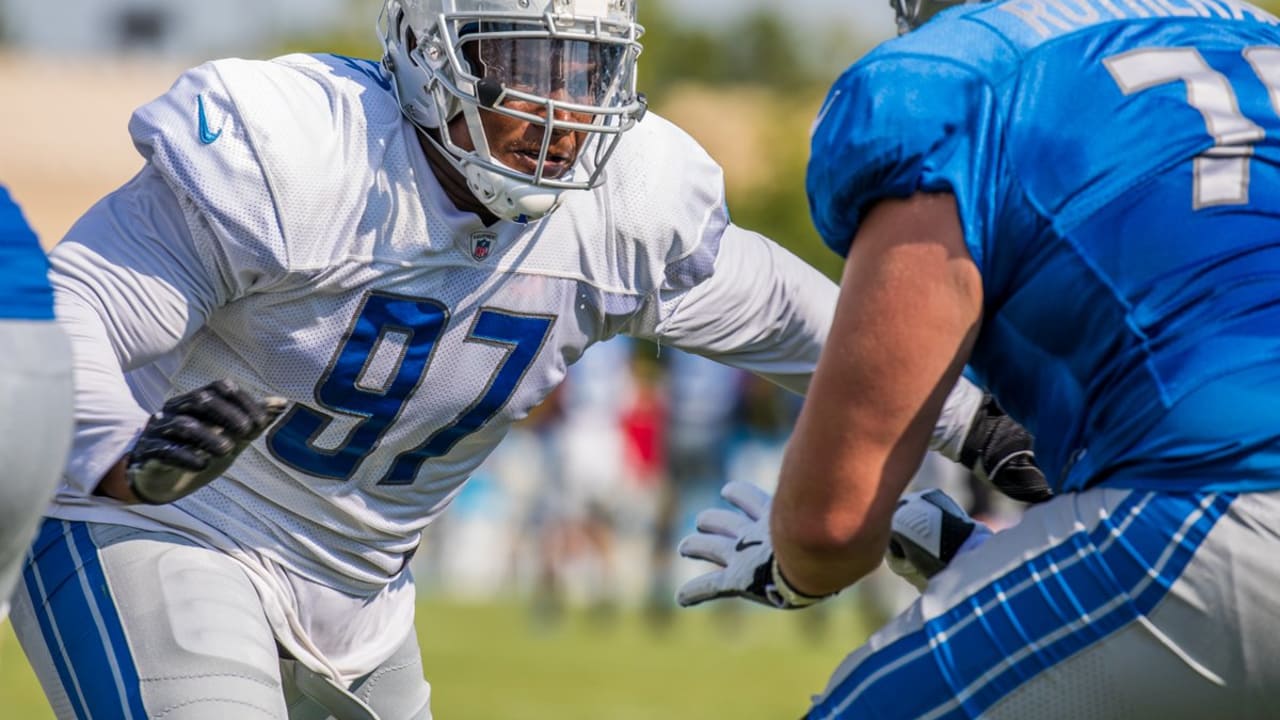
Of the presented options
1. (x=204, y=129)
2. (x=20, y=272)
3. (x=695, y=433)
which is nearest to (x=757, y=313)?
(x=204, y=129)

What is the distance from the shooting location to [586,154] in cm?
307

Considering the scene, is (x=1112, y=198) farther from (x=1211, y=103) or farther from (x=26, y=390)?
(x=26, y=390)

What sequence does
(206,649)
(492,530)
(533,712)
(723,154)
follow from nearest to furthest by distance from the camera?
1. (206,649)
2. (533,712)
3. (492,530)
4. (723,154)

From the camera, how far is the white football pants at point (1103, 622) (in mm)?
2111

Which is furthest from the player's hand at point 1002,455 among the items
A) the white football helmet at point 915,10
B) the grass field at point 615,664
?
the grass field at point 615,664

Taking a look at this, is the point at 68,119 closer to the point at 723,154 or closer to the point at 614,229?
the point at 723,154

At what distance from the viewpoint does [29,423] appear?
7.04 feet

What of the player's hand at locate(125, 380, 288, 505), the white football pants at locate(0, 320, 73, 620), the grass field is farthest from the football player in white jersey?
the grass field

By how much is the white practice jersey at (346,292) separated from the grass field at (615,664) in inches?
148

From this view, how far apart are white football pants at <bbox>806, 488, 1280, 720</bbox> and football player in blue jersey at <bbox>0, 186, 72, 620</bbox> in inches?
41.3

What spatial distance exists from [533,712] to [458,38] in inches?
172

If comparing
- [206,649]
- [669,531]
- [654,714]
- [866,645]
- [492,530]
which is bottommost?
[492,530]

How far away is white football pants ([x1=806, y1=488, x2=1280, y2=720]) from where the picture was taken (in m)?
2.11

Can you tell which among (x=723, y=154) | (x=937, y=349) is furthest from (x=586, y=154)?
(x=723, y=154)
